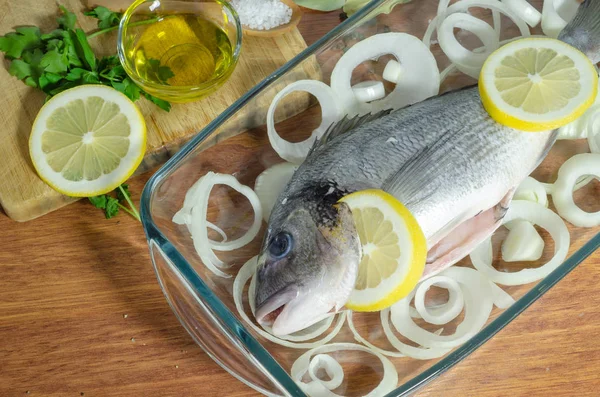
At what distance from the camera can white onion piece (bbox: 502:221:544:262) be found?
73.4 inches

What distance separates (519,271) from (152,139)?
1008 millimetres

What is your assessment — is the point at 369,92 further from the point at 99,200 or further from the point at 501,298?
the point at 99,200

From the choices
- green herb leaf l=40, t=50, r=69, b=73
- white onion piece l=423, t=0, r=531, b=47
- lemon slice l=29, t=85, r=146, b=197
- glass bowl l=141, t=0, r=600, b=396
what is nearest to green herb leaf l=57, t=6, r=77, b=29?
green herb leaf l=40, t=50, r=69, b=73

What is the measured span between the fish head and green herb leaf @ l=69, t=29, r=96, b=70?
0.82 metres

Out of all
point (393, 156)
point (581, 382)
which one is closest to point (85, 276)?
point (393, 156)

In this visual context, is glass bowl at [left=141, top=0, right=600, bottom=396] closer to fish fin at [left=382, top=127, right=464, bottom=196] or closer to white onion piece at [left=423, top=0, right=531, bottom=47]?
white onion piece at [left=423, top=0, right=531, bottom=47]

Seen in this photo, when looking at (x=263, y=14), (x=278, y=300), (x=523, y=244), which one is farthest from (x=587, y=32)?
(x=278, y=300)

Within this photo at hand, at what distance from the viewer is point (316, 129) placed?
1962 mm

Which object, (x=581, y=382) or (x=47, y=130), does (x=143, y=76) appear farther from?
(x=581, y=382)

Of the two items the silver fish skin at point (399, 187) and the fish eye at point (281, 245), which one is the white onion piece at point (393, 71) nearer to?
the silver fish skin at point (399, 187)

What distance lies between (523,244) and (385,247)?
425 millimetres

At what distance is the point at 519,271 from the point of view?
185 cm

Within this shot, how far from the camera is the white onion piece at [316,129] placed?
6.35ft

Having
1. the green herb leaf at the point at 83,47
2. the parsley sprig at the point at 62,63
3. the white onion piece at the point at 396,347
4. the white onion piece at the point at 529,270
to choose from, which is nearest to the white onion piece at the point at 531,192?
the white onion piece at the point at 529,270
